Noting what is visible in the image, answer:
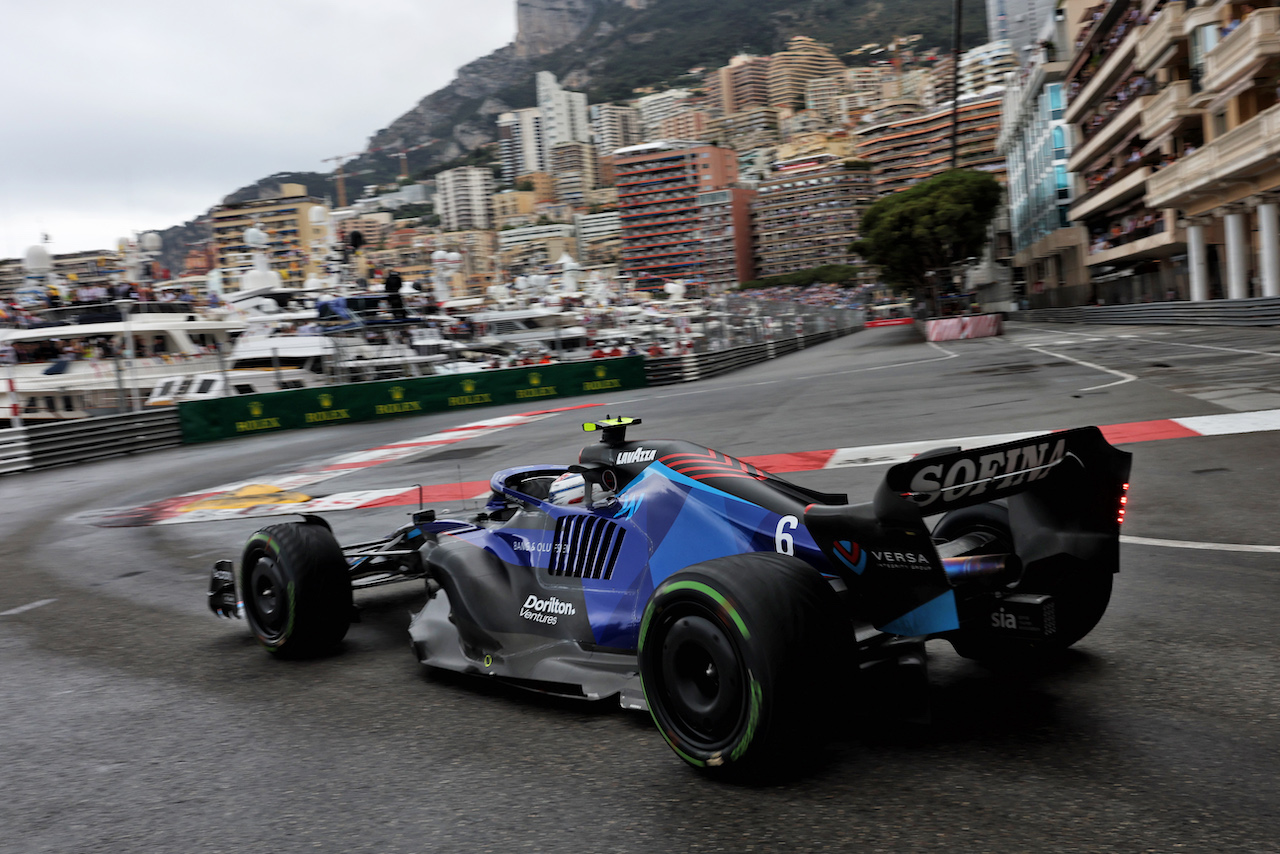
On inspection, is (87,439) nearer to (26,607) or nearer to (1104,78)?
(26,607)

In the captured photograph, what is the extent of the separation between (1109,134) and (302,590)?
64.0 meters

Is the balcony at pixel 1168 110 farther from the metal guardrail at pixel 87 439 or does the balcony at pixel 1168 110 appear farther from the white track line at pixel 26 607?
the white track line at pixel 26 607

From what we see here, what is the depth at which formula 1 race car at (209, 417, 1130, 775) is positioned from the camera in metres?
3.03

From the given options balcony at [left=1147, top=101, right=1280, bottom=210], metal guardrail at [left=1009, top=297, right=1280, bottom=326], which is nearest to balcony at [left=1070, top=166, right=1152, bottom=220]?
metal guardrail at [left=1009, top=297, right=1280, bottom=326]

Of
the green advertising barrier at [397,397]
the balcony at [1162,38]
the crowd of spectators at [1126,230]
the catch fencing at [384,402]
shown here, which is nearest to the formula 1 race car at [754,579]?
the catch fencing at [384,402]

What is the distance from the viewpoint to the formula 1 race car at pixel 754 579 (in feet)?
9.93

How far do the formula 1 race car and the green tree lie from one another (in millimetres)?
68146

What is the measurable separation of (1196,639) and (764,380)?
24414 millimetres

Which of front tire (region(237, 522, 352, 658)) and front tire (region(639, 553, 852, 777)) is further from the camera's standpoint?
front tire (region(237, 522, 352, 658))

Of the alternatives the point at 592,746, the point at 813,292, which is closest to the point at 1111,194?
the point at 592,746

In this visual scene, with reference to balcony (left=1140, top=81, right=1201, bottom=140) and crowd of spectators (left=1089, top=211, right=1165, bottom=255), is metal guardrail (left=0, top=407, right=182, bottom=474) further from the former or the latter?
crowd of spectators (left=1089, top=211, right=1165, bottom=255)

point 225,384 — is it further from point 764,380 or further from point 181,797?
point 181,797

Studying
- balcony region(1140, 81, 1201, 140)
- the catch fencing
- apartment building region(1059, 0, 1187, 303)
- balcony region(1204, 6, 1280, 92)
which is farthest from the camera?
apartment building region(1059, 0, 1187, 303)

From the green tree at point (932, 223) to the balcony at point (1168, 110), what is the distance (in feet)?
63.5
